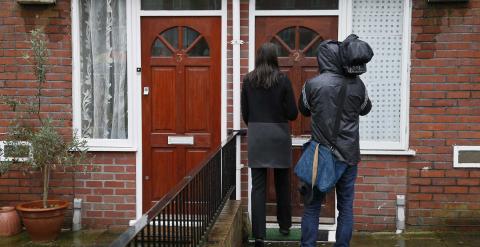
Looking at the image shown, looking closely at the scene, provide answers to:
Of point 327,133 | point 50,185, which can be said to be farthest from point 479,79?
point 50,185

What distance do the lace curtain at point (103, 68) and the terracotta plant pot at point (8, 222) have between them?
44.0 inches

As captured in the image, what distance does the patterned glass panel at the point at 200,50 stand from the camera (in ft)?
19.7

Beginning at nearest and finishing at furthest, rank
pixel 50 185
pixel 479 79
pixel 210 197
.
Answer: pixel 210 197 → pixel 479 79 → pixel 50 185

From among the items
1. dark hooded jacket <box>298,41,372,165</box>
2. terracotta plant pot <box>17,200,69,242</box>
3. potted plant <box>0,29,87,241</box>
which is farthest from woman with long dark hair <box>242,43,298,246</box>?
terracotta plant pot <box>17,200,69,242</box>

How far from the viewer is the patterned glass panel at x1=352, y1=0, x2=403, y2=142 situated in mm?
5852

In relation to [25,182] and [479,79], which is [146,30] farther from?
[479,79]

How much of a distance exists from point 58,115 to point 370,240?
360 centimetres

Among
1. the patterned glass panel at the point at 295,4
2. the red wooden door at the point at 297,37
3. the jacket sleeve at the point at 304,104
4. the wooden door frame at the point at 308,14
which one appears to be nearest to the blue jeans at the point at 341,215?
the jacket sleeve at the point at 304,104

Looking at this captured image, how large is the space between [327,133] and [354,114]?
28cm

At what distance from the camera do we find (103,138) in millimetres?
6145

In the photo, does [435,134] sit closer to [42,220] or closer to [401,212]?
[401,212]

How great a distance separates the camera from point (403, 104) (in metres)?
5.86

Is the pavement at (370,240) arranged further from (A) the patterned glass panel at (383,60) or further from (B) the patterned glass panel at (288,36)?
(B) the patterned glass panel at (288,36)

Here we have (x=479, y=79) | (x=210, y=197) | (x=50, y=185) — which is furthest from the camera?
(x=50, y=185)
